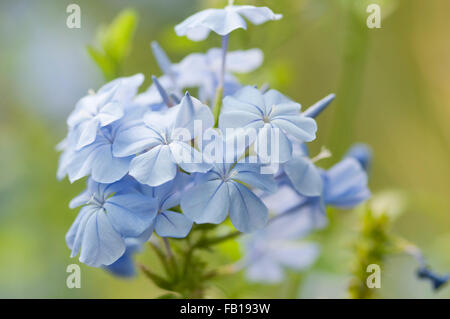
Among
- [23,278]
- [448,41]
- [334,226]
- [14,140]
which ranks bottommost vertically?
[23,278]

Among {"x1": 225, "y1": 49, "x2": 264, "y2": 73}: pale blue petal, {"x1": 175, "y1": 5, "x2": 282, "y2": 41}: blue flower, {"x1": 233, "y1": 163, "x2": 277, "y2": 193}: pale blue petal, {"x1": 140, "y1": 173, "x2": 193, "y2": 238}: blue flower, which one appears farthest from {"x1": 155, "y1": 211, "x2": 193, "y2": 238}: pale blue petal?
{"x1": 225, "y1": 49, "x2": 264, "y2": 73}: pale blue petal

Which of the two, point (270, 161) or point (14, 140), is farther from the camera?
point (14, 140)

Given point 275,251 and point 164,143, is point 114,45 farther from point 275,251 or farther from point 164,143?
point 275,251

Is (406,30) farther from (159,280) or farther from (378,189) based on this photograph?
(159,280)

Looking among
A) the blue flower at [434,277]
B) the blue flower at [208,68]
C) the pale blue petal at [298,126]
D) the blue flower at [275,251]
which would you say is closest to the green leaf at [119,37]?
the blue flower at [208,68]

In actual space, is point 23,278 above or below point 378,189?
below

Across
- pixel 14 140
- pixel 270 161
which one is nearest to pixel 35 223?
pixel 14 140
